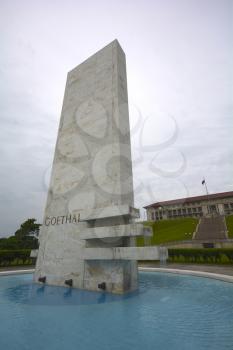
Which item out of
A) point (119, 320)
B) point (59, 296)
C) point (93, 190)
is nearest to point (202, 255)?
point (93, 190)

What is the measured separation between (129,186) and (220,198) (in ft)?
281

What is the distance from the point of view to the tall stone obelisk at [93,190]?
1095 cm

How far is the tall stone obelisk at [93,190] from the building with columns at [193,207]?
80559mm

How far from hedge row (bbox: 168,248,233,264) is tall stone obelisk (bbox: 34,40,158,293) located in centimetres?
1223

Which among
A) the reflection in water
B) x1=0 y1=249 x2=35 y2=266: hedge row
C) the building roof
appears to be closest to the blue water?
the reflection in water

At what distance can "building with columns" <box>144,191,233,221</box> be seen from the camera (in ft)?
278

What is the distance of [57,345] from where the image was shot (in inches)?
204

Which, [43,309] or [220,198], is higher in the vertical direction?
[220,198]

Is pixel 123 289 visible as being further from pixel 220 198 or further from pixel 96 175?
pixel 220 198

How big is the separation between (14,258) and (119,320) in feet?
66.3

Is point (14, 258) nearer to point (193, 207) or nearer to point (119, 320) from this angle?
point (119, 320)

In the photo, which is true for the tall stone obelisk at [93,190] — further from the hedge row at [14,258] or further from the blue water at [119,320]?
the hedge row at [14,258]

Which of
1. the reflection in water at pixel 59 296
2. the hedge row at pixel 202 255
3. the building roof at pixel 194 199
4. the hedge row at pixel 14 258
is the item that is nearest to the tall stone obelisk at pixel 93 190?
the reflection in water at pixel 59 296

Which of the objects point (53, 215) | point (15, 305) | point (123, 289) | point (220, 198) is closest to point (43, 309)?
point (15, 305)
